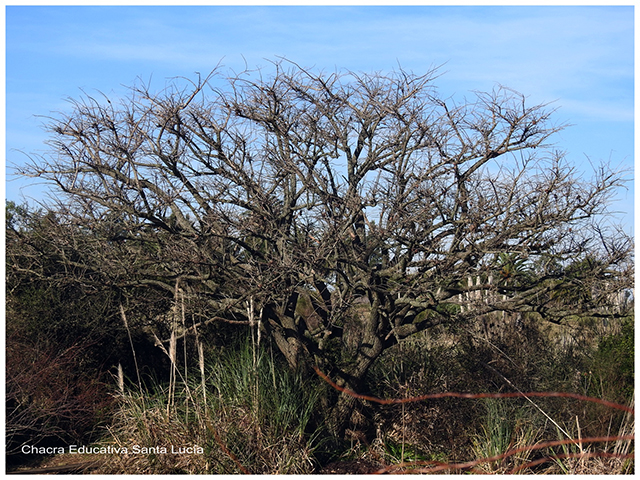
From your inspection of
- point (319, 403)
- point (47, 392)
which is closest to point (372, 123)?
point (319, 403)

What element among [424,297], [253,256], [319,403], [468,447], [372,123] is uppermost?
[372,123]

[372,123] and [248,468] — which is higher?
[372,123]

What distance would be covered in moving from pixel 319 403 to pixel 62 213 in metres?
3.79

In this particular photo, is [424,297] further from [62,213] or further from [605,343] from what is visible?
[62,213]

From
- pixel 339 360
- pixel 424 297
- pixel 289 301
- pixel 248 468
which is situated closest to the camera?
pixel 248 468

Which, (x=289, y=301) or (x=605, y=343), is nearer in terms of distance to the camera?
(x=289, y=301)

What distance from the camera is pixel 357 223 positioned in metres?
7.28

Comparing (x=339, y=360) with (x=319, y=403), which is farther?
(x=339, y=360)

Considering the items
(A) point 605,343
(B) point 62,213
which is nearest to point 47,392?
(B) point 62,213

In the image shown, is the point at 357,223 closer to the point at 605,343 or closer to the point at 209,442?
the point at 209,442

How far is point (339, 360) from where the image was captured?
28.4 ft

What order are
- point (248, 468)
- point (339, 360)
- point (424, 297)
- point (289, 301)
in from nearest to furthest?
point (248, 468)
point (424, 297)
point (289, 301)
point (339, 360)

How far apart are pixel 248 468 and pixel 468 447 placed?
2.81 metres

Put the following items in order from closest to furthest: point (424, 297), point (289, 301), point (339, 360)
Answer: point (424, 297) < point (289, 301) < point (339, 360)
